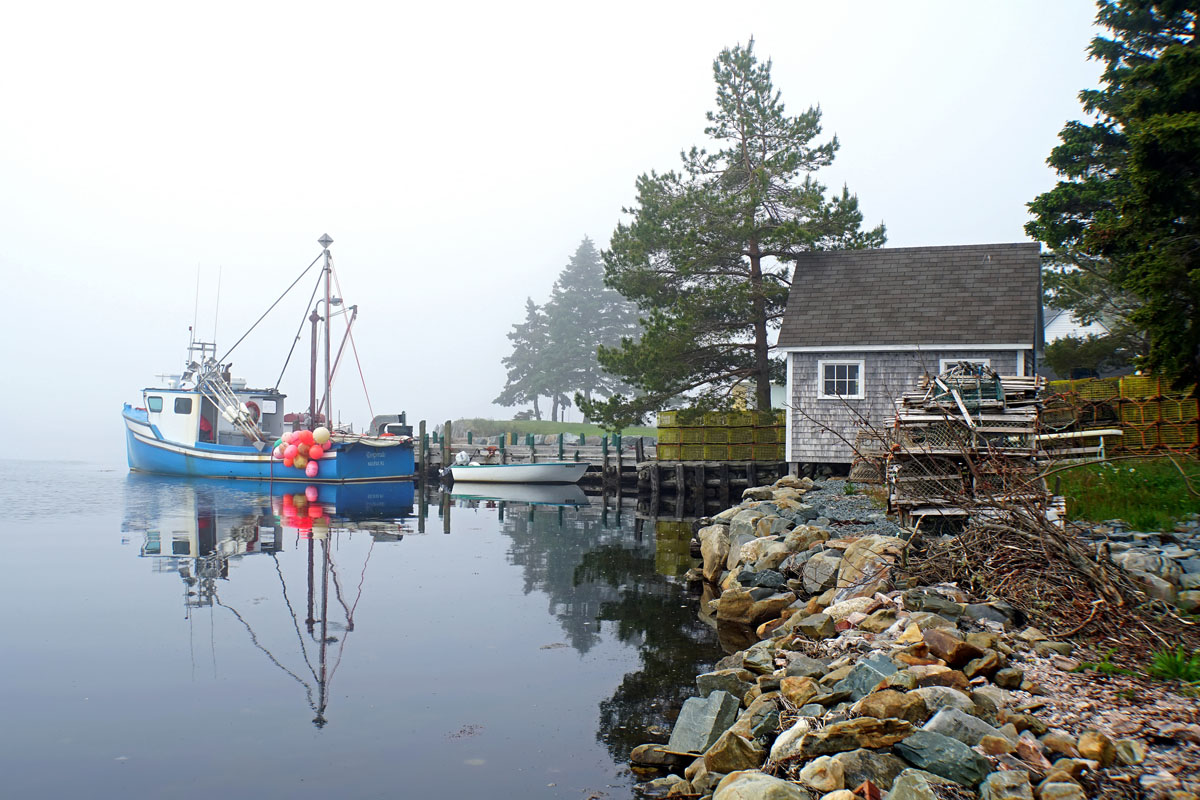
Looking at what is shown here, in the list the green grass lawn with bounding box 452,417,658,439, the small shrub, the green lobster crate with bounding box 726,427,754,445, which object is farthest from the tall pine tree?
the green grass lawn with bounding box 452,417,658,439

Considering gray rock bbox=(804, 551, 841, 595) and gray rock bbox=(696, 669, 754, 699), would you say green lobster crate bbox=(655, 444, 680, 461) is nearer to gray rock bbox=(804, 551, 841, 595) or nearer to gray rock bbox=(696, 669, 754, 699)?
gray rock bbox=(804, 551, 841, 595)

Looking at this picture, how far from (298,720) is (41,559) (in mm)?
11349

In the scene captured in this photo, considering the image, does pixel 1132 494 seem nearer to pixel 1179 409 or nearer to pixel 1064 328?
pixel 1179 409

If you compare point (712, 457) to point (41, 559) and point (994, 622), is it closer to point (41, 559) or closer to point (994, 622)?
point (41, 559)

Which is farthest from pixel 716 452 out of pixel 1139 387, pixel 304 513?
pixel 304 513

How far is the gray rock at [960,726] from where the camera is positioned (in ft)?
16.0

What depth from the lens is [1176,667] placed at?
219 inches

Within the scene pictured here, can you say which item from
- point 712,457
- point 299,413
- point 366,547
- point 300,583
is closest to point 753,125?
point 712,457

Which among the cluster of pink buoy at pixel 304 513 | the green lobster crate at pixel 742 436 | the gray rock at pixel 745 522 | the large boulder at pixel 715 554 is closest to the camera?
the large boulder at pixel 715 554

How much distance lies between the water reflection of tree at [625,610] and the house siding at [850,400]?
486cm

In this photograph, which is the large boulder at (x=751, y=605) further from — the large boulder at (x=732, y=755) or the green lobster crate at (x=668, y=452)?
the green lobster crate at (x=668, y=452)

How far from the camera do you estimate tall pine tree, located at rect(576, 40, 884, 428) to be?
79.1 feet

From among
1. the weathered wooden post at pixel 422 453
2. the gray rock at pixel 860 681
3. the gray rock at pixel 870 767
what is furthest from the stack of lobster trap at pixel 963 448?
the weathered wooden post at pixel 422 453

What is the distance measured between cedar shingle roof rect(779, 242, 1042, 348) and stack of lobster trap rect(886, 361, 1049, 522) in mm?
8579
